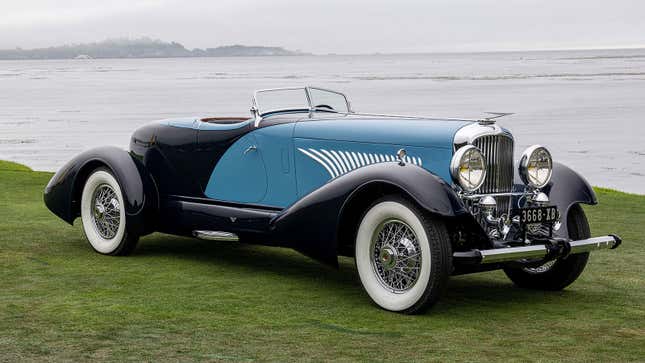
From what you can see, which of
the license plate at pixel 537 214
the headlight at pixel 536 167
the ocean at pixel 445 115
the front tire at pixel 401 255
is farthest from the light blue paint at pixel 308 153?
the ocean at pixel 445 115

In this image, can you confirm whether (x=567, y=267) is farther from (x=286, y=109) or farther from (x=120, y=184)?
(x=120, y=184)

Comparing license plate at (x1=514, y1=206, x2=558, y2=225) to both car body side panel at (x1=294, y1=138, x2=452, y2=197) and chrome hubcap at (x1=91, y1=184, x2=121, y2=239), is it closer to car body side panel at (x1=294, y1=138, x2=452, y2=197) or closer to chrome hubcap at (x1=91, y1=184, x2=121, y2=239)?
car body side panel at (x1=294, y1=138, x2=452, y2=197)

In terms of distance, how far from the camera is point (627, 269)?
27.2 ft

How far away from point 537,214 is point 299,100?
2654 millimetres

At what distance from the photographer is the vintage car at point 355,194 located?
646 cm

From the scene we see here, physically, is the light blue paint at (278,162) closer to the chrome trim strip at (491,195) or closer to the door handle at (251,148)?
the door handle at (251,148)

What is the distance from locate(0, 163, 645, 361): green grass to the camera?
5.45m

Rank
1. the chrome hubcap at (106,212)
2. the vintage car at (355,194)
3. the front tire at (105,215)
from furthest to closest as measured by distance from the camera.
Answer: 1. the chrome hubcap at (106,212)
2. the front tire at (105,215)
3. the vintage car at (355,194)

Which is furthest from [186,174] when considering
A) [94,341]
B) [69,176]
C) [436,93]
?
[436,93]

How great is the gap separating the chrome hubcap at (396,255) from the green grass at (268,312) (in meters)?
0.25

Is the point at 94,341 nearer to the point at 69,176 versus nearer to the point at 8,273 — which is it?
the point at 8,273

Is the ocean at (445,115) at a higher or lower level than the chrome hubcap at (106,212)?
lower

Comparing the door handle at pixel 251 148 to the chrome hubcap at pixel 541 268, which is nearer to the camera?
the chrome hubcap at pixel 541 268

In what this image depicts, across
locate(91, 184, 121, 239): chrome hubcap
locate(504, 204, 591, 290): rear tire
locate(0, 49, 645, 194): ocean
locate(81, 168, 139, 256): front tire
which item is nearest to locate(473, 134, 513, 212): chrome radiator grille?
locate(504, 204, 591, 290): rear tire
